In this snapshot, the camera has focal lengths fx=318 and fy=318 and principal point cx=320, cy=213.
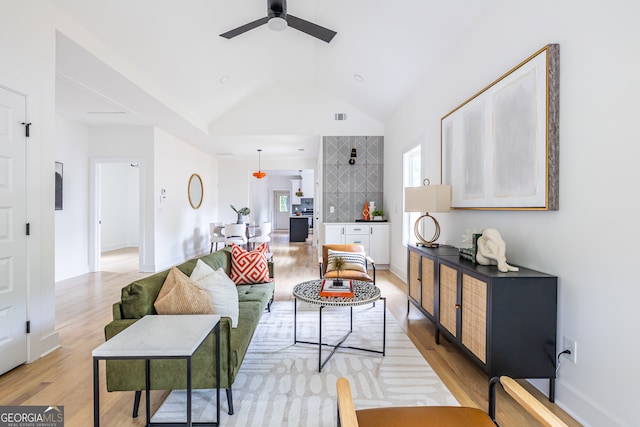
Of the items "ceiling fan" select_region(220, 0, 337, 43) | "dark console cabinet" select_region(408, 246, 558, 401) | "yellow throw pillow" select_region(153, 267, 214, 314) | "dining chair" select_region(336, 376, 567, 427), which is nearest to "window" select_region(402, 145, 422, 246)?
"ceiling fan" select_region(220, 0, 337, 43)

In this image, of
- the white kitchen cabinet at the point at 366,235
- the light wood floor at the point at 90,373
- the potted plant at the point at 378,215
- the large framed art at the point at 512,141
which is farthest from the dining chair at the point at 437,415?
the potted plant at the point at 378,215

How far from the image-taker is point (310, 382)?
6.97 ft

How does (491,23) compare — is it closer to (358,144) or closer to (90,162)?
(358,144)

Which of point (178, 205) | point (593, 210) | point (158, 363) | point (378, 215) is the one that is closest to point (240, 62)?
point (178, 205)

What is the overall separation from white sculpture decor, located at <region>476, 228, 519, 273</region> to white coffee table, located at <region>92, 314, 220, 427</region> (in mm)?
1769

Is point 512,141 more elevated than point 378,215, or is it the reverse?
point 512,141

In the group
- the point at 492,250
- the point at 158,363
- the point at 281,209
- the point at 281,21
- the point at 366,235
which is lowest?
the point at 158,363

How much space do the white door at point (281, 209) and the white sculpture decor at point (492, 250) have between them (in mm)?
13830

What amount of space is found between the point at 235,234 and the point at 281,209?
351 inches

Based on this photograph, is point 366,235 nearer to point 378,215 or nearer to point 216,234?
point 378,215

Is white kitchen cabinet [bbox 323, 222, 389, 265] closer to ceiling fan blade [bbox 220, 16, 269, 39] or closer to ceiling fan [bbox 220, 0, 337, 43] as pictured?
ceiling fan [bbox 220, 0, 337, 43]

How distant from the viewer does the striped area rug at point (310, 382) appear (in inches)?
70.5

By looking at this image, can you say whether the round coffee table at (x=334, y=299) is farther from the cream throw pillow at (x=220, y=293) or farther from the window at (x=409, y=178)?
the window at (x=409, y=178)

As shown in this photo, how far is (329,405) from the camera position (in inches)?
73.9
